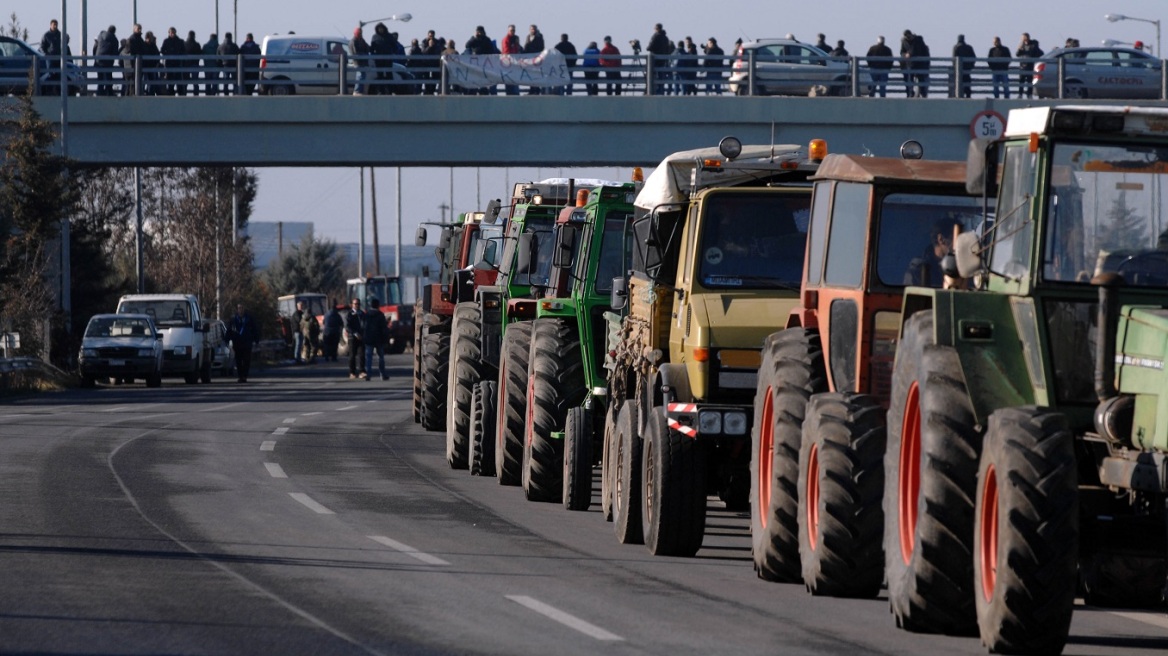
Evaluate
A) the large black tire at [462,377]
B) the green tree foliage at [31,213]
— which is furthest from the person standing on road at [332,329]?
the large black tire at [462,377]

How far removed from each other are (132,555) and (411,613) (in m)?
2.98

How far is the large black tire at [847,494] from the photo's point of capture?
1018cm

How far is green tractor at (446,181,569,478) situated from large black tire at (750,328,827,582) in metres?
5.74

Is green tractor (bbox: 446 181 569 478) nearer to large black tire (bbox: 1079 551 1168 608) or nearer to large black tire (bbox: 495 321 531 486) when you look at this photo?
large black tire (bbox: 495 321 531 486)

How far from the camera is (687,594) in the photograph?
1075 centimetres

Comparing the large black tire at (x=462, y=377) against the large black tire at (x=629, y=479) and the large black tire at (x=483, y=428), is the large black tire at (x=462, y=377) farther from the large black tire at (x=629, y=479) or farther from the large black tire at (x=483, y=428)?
the large black tire at (x=629, y=479)

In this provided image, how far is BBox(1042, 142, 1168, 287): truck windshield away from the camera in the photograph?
8.88 meters

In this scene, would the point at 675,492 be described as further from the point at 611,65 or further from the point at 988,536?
the point at 611,65

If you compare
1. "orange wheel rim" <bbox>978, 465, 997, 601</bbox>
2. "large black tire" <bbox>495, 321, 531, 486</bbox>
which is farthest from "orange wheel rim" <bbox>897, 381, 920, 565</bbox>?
"large black tire" <bbox>495, 321, 531, 486</bbox>

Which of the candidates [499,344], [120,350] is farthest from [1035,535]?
[120,350]

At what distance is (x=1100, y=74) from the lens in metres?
44.1

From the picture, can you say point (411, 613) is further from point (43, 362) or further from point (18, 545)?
point (43, 362)

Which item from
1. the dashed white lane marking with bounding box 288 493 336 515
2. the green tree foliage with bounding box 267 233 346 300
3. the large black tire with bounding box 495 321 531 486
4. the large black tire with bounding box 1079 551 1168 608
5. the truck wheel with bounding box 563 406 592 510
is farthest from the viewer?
the green tree foliage with bounding box 267 233 346 300

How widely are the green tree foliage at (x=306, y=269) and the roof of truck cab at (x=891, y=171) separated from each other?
→ 318ft
